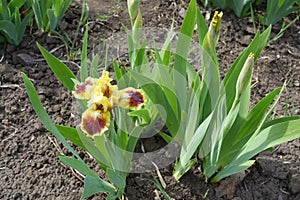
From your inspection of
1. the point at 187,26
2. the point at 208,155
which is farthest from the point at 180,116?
the point at 187,26

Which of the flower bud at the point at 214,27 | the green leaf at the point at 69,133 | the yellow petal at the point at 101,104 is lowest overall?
the green leaf at the point at 69,133

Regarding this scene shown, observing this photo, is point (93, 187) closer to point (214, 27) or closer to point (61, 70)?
point (61, 70)

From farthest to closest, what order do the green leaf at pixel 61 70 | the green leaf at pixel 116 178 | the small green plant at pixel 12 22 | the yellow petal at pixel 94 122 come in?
the small green plant at pixel 12 22
the green leaf at pixel 61 70
the green leaf at pixel 116 178
the yellow petal at pixel 94 122

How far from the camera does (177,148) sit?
184 cm

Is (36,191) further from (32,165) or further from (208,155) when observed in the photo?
(208,155)

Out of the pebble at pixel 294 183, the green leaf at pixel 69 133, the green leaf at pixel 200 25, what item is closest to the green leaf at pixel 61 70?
the green leaf at pixel 69 133

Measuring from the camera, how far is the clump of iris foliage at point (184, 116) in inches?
59.2

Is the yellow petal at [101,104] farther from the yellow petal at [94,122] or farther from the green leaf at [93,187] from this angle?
the green leaf at [93,187]

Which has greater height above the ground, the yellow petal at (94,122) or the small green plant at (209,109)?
the yellow petal at (94,122)

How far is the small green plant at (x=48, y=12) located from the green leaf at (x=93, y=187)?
915 mm

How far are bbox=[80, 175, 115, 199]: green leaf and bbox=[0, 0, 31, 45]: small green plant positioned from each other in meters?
0.93

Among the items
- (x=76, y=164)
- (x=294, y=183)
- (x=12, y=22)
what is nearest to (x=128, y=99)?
(x=76, y=164)

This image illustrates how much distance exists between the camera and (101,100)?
4.23ft

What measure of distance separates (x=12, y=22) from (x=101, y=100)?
107 cm
